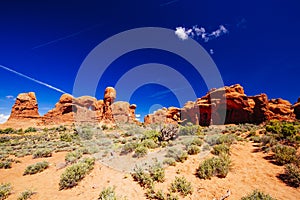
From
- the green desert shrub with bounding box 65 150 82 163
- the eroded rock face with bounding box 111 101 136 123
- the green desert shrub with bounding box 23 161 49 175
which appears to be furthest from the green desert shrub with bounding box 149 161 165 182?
the eroded rock face with bounding box 111 101 136 123

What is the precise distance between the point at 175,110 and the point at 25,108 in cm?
4106

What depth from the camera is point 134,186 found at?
525 centimetres

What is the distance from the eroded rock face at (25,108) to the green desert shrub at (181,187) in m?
44.9

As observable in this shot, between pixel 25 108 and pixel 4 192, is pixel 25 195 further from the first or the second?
pixel 25 108

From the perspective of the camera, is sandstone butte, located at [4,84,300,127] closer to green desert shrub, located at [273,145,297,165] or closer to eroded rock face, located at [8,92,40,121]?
eroded rock face, located at [8,92,40,121]

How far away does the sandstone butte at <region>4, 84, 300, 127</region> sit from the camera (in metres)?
24.2

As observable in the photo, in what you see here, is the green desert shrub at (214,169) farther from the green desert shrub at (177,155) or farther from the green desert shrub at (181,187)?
the green desert shrub at (177,155)

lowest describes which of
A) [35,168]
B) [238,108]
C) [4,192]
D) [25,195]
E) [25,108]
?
[25,195]

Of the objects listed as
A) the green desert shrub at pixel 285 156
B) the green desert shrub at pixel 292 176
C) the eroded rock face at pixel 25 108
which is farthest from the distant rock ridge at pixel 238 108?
the eroded rock face at pixel 25 108

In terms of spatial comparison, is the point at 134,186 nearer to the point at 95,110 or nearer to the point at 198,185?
the point at 198,185

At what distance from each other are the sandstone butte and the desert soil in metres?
21.9

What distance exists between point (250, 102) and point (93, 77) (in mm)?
31052

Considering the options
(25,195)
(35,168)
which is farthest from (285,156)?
(35,168)

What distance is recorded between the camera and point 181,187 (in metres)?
4.80
